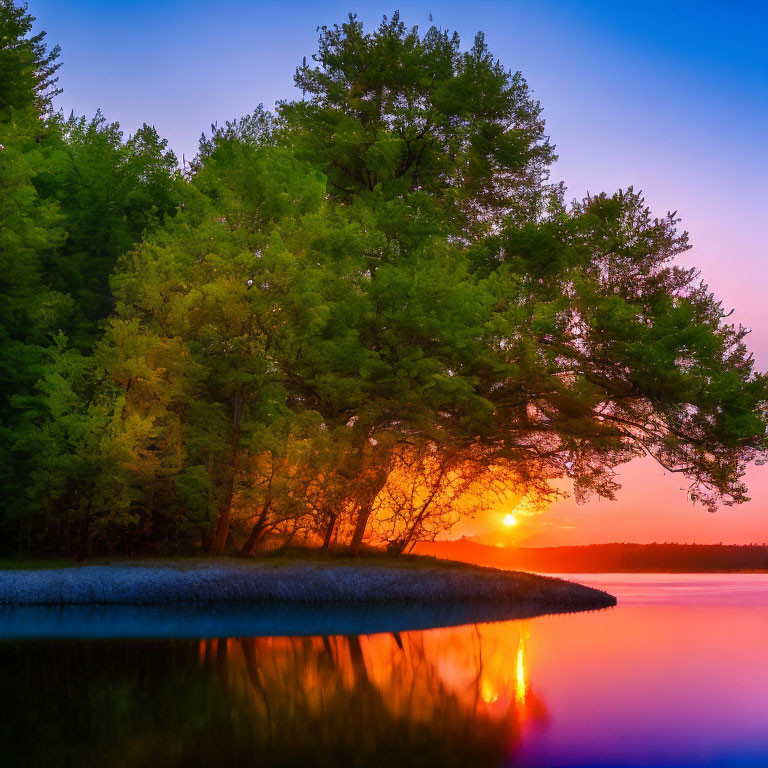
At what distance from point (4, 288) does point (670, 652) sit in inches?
801

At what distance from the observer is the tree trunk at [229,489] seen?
21109mm

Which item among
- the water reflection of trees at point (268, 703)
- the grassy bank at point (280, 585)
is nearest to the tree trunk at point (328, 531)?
the grassy bank at point (280, 585)

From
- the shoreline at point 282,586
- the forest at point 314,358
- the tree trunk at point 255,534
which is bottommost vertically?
the shoreline at point 282,586

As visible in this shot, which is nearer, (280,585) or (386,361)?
(280,585)

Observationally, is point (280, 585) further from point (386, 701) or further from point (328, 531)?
point (386, 701)

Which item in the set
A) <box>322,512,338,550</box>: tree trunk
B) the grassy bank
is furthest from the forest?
the grassy bank

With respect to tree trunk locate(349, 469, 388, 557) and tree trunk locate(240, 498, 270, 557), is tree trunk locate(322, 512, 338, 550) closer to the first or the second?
tree trunk locate(349, 469, 388, 557)

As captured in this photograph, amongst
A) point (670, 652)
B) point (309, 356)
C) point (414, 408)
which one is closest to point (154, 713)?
→ point (670, 652)

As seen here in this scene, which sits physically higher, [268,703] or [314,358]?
[314,358]

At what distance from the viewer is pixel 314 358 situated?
21516mm

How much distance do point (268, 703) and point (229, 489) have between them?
1477 cm

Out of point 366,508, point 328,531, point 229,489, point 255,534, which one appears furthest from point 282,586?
point 328,531

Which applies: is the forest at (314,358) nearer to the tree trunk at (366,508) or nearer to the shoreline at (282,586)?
the tree trunk at (366,508)

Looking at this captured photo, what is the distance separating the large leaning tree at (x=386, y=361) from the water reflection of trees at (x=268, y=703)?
10.1m
